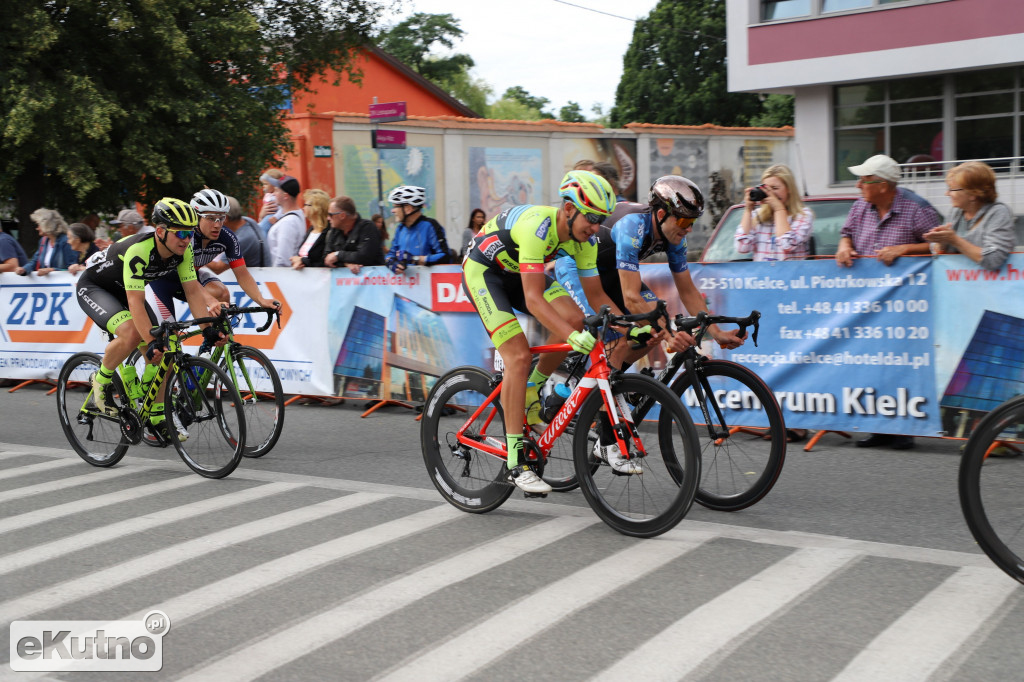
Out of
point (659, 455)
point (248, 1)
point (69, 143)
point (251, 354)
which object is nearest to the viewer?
point (659, 455)

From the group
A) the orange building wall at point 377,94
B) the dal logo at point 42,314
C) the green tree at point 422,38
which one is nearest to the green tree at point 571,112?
the green tree at point 422,38

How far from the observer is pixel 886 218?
8203 mm

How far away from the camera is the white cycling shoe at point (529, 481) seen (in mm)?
6102

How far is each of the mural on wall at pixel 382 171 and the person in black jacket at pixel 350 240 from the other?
13573mm

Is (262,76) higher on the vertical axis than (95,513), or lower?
higher

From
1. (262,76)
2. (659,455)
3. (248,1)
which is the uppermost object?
(248,1)

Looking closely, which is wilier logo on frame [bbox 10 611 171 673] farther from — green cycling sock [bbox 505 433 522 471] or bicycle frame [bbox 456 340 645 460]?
bicycle frame [bbox 456 340 645 460]

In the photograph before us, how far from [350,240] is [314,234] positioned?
773 mm

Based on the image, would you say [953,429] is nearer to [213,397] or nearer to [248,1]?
[213,397]

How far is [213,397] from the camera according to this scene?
7.81m

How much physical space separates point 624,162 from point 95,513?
2447cm

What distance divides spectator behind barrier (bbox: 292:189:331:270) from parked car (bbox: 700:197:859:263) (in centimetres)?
401

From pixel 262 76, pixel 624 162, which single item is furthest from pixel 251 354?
pixel 624 162

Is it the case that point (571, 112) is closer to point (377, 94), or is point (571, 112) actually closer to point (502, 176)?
point (377, 94)
